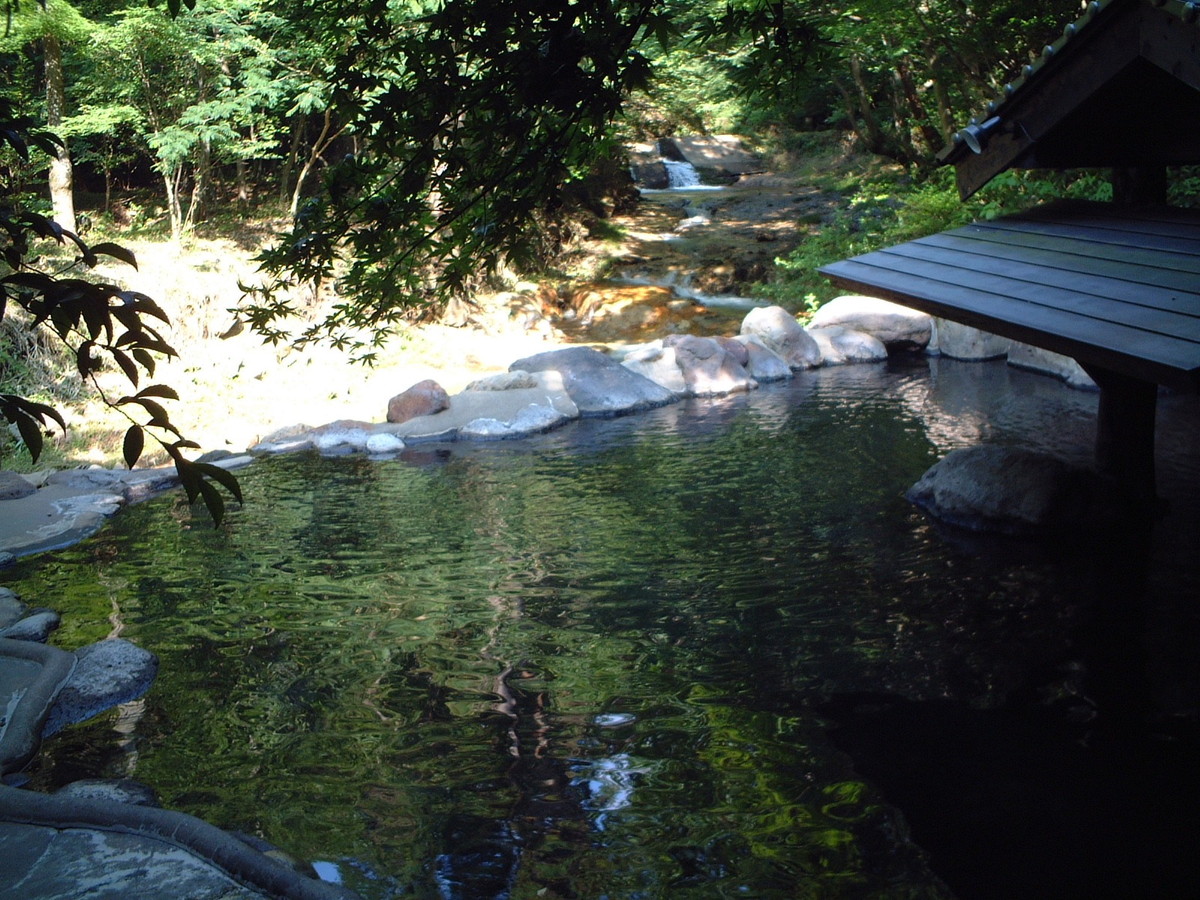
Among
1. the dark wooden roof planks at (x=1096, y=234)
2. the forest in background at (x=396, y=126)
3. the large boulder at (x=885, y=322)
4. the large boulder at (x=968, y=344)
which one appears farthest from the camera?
the large boulder at (x=885, y=322)

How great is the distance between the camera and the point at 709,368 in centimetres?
1673

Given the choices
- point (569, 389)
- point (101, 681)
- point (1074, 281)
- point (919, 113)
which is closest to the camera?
point (1074, 281)

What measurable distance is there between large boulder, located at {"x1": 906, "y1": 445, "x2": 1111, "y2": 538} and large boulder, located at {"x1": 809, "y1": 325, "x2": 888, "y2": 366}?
9.49 m

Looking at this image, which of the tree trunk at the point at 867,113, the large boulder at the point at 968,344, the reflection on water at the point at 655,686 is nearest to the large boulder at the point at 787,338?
the large boulder at the point at 968,344

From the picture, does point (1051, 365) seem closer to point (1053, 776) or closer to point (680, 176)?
point (1053, 776)

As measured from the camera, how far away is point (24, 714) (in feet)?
18.1

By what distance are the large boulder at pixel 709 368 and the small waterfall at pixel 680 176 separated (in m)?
16.7

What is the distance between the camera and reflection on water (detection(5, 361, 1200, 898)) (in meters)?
4.21

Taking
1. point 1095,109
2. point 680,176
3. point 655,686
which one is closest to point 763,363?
point 1095,109

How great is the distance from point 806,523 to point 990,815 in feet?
15.3

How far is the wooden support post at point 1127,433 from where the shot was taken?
754cm

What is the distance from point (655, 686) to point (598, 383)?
33.8 ft

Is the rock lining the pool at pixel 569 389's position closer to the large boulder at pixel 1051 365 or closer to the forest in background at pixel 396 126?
the large boulder at pixel 1051 365

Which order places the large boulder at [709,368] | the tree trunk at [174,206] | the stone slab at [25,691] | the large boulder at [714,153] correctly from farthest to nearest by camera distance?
the large boulder at [714,153]
the tree trunk at [174,206]
the large boulder at [709,368]
the stone slab at [25,691]
